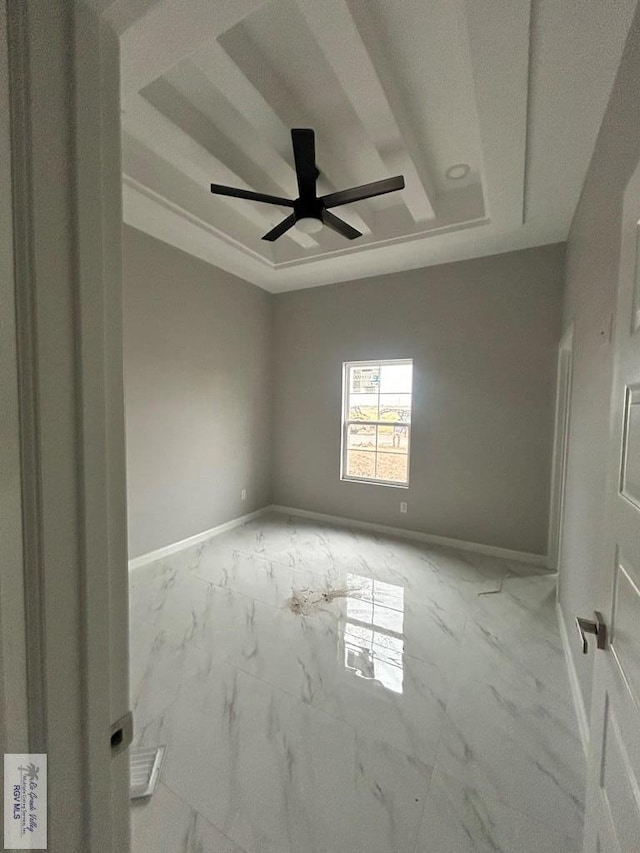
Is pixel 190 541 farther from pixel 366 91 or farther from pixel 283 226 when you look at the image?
pixel 366 91

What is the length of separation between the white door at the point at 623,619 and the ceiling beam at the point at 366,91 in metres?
1.48

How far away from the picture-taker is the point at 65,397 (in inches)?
20.2

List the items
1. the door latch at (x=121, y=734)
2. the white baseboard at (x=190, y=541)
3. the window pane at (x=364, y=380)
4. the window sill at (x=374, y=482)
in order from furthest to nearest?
the window pane at (x=364, y=380) < the window sill at (x=374, y=482) < the white baseboard at (x=190, y=541) < the door latch at (x=121, y=734)

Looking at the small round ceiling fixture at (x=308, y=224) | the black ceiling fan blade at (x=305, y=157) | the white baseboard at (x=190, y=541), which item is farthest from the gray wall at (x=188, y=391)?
the black ceiling fan blade at (x=305, y=157)

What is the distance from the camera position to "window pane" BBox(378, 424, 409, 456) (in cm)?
399

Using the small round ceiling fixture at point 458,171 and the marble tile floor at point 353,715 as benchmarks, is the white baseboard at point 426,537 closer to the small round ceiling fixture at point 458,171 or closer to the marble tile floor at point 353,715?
→ the marble tile floor at point 353,715

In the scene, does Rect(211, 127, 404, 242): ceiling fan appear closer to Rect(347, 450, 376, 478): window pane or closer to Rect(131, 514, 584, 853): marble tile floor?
Rect(347, 450, 376, 478): window pane

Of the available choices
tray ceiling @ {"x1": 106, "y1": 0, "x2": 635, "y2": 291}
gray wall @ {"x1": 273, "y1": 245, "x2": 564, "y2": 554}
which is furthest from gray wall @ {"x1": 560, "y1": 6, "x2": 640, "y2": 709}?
gray wall @ {"x1": 273, "y1": 245, "x2": 564, "y2": 554}

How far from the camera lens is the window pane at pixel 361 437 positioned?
418cm

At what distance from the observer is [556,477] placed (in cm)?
308

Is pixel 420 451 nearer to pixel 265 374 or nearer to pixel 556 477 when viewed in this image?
pixel 556 477

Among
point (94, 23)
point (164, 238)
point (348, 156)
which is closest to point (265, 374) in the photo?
point (164, 238)

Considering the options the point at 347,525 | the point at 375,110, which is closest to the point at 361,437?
the point at 347,525

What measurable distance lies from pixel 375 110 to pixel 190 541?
3.80 metres
